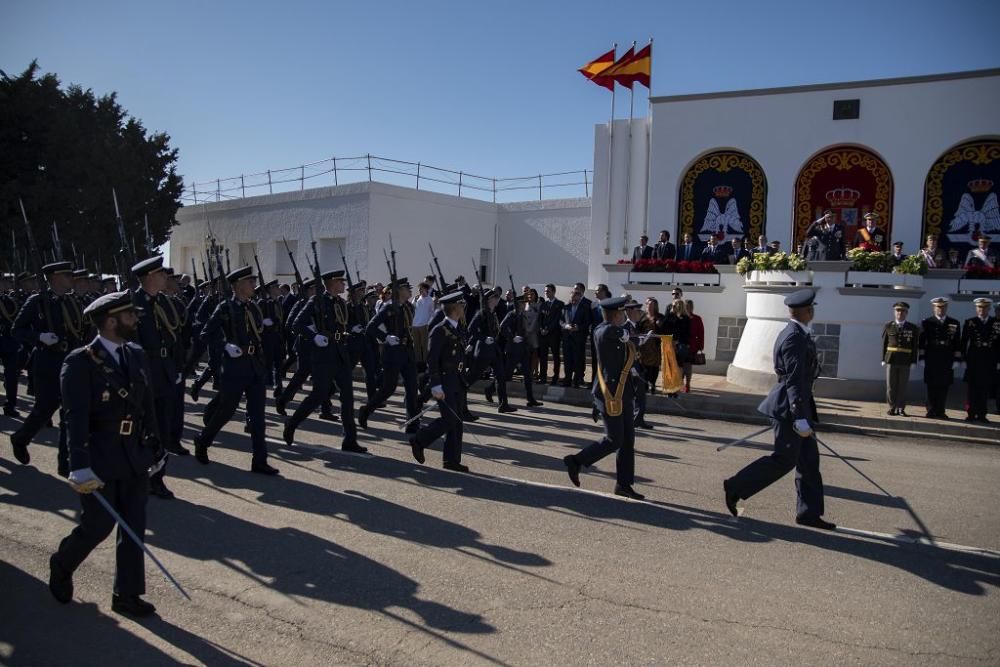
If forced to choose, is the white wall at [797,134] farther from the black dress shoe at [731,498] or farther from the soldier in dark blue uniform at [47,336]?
the soldier in dark blue uniform at [47,336]

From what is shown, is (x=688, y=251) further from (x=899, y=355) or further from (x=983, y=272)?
(x=899, y=355)

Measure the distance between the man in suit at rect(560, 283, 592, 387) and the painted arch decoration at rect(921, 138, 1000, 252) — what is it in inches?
365

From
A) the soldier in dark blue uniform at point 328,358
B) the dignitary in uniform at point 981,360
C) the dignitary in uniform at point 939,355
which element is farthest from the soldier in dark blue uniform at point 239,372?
the dignitary in uniform at point 981,360

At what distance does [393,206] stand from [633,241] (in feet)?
24.8

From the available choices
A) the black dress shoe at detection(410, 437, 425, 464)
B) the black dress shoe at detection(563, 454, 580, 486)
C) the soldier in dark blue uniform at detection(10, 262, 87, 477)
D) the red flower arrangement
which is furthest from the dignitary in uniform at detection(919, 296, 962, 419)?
the soldier in dark blue uniform at detection(10, 262, 87, 477)

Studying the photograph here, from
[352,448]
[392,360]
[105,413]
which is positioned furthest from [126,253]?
[392,360]

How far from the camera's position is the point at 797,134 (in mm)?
18281

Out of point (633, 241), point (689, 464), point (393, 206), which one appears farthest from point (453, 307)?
point (393, 206)

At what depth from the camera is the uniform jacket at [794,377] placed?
5.88 meters

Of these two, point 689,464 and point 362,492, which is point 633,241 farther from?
point 362,492

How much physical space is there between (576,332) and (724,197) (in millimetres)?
7638

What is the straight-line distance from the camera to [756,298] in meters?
14.2

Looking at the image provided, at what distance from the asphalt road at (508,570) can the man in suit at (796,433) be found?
0.24m

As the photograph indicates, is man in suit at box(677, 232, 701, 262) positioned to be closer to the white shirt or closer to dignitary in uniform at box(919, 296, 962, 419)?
the white shirt
